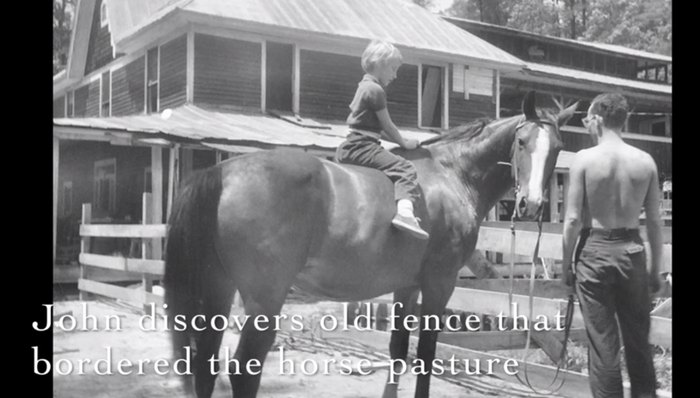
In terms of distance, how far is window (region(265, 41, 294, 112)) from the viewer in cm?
1402

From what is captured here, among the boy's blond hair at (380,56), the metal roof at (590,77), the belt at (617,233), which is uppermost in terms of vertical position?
the metal roof at (590,77)

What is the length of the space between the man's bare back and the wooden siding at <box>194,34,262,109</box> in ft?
35.3

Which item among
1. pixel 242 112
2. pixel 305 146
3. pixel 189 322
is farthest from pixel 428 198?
pixel 242 112

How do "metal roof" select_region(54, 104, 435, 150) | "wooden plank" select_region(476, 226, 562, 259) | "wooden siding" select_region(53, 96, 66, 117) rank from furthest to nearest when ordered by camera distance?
"wooden siding" select_region(53, 96, 66, 117) < "metal roof" select_region(54, 104, 435, 150) < "wooden plank" select_region(476, 226, 562, 259)

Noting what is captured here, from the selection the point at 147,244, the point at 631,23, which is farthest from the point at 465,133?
the point at 631,23

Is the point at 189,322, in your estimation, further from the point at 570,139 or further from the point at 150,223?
the point at 570,139

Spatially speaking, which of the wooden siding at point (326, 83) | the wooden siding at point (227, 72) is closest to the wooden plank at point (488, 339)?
the wooden siding at point (227, 72)

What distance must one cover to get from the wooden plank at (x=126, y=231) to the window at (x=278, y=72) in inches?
213

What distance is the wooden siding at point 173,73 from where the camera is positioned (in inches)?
521

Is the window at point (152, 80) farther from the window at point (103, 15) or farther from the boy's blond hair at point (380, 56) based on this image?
the boy's blond hair at point (380, 56)

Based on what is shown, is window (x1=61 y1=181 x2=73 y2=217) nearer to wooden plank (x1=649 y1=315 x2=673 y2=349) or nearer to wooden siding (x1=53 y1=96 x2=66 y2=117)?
wooden siding (x1=53 y1=96 x2=66 y2=117)

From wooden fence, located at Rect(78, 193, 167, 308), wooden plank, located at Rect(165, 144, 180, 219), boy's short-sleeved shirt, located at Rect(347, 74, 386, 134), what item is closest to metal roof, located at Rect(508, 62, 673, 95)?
wooden plank, located at Rect(165, 144, 180, 219)

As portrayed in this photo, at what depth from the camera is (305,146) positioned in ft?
35.1

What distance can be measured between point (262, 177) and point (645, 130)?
1966 centimetres
